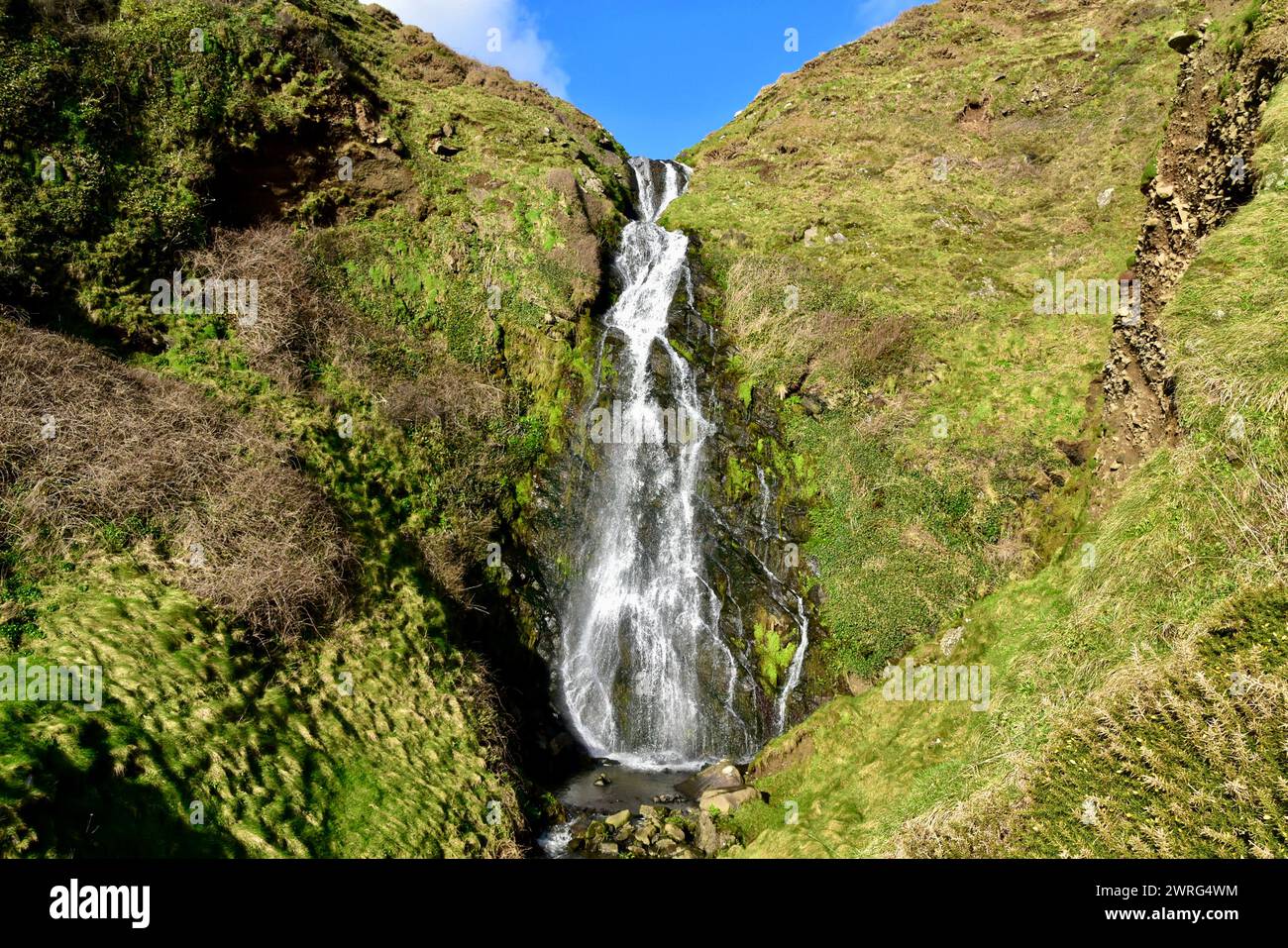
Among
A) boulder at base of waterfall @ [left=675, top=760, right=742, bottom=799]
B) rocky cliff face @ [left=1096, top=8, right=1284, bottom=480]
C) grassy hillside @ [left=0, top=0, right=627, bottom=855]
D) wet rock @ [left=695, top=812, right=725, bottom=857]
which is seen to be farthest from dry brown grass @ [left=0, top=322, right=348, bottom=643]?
rocky cliff face @ [left=1096, top=8, right=1284, bottom=480]

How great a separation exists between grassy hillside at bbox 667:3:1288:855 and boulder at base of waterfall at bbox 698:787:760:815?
0.37 m

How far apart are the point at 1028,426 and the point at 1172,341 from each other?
9783mm

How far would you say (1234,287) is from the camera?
7.77 meters

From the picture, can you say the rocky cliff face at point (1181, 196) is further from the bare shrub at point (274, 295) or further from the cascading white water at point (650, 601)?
the bare shrub at point (274, 295)

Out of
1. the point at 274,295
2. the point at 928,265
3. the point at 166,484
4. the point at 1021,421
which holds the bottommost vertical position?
the point at 166,484

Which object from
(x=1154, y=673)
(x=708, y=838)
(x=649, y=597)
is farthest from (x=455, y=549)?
(x=1154, y=673)

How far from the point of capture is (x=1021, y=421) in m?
17.4

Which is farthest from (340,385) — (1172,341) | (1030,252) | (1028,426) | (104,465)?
(1030,252)

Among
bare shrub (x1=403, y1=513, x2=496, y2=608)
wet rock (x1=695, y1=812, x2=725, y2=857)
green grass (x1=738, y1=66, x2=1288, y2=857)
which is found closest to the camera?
green grass (x1=738, y1=66, x2=1288, y2=857)

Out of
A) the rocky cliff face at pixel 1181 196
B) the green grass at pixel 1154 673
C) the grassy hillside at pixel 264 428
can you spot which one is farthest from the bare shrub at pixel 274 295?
the rocky cliff face at pixel 1181 196

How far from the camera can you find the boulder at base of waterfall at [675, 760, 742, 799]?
12617mm

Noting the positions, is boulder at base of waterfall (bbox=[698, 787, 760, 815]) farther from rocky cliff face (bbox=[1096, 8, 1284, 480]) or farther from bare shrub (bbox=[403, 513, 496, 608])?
rocky cliff face (bbox=[1096, 8, 1284, 480])

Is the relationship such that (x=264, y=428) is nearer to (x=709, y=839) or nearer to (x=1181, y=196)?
(x=709, y=839)

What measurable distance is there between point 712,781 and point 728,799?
1.51 m
